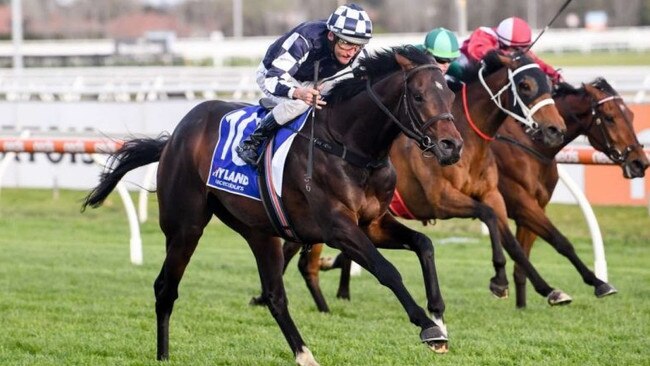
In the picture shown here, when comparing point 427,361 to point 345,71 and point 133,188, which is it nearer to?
point 345,71

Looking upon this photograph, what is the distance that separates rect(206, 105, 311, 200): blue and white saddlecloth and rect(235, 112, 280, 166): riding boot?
0.05 metres

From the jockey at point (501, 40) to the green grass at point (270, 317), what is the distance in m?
1.62

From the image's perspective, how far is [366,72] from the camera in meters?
5.75

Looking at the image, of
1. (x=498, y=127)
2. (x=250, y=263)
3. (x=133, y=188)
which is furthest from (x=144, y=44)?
(x=498, y=127)

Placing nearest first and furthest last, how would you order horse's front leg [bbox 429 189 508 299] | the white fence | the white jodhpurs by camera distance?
the white jodhpurs < horse's front leg [bbox 429 189 508 299] < the white fence

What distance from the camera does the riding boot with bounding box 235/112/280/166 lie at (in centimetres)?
585

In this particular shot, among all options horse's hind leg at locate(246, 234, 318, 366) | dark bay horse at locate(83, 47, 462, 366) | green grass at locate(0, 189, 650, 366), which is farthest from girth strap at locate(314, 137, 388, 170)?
green grass at locate(0, 189, 650, 366)

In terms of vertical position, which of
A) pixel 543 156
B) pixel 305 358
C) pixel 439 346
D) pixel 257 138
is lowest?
pixel 305 358

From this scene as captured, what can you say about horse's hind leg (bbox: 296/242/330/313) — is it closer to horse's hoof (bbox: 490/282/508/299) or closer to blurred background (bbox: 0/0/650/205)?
horse's hoof (bbox: 490/282/508/299)

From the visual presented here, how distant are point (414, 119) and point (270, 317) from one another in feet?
8.15

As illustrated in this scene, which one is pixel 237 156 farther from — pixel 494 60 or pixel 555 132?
pixel 494 60

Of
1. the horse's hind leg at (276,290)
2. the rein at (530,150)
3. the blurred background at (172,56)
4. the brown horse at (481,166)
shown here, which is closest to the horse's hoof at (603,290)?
the brown horse at (481,166)

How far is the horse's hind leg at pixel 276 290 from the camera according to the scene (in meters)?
5.77

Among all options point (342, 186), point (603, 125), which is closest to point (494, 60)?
point (603, 125)
